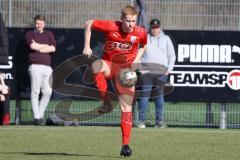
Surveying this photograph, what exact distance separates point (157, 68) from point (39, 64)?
8.32ft

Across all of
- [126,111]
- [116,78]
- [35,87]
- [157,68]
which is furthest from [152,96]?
[126,111]

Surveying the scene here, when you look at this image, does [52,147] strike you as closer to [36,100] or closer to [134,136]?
[134,136]

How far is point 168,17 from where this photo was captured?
60.9ft

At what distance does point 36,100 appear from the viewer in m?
17.7

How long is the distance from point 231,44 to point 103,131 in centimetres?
377

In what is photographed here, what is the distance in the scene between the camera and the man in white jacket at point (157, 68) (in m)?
17.7

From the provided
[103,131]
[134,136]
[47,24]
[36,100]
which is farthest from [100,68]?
[47,24]

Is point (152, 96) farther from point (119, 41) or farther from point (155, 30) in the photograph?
point (119, 41)

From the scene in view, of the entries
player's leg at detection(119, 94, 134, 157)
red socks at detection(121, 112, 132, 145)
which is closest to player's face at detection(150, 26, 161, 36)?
player's leg at detection(119, 94, 134, 157)

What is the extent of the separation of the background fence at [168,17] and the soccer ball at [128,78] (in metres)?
6.48

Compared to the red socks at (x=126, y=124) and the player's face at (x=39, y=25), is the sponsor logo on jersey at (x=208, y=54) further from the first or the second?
the red socks at (x=126, y=124)

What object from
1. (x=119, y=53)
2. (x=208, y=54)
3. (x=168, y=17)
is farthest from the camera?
(x=168, y=17)

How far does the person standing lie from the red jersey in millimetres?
5625

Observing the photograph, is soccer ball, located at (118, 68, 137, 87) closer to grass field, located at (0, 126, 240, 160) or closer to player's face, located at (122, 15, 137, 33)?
player's face, located at (122, 15, 137, 33)
